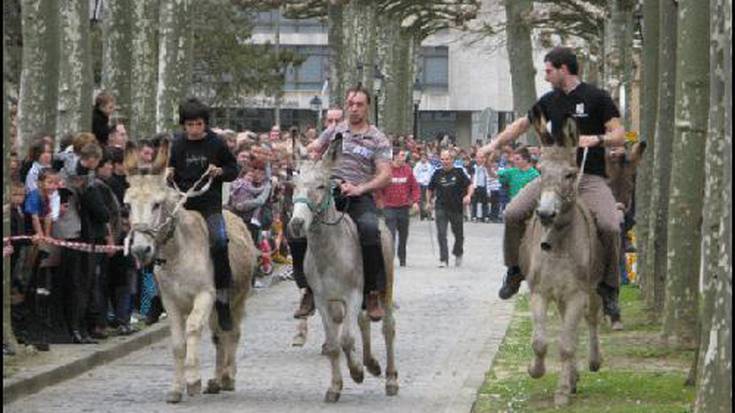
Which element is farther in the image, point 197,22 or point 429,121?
point 429,121

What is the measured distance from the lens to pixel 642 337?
2366 centimetres

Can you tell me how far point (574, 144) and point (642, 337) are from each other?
650cm

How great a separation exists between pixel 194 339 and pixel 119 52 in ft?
51.6

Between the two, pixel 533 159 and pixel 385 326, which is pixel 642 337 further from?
pixel 533 159

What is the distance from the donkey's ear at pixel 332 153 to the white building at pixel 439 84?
104189 millimetres

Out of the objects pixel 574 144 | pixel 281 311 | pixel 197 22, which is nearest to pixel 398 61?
pixel 197 22

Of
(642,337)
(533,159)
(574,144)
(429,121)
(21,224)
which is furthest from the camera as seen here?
(429,121)

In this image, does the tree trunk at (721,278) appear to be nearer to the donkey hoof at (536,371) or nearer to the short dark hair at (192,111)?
the donkey hoof at (536,371)

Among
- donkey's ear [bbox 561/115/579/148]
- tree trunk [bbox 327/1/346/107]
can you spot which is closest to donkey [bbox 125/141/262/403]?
donkey's ear [bbox 561/115/579/148]

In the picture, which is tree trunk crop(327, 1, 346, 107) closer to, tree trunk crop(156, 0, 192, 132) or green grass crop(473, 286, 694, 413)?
tree trunk crop(156, 0, 192, 132)

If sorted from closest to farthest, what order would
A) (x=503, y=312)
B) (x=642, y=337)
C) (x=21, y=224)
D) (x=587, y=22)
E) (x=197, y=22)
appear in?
(x=21, y=224) < (x=642, y=337) < (x=503, y=312) < (x=587, y=22) < (x=197, y=22)

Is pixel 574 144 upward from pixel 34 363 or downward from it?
upward

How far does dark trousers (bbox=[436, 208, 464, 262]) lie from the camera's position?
4062 centimetres

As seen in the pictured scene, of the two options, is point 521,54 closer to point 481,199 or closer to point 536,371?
point 481,199
